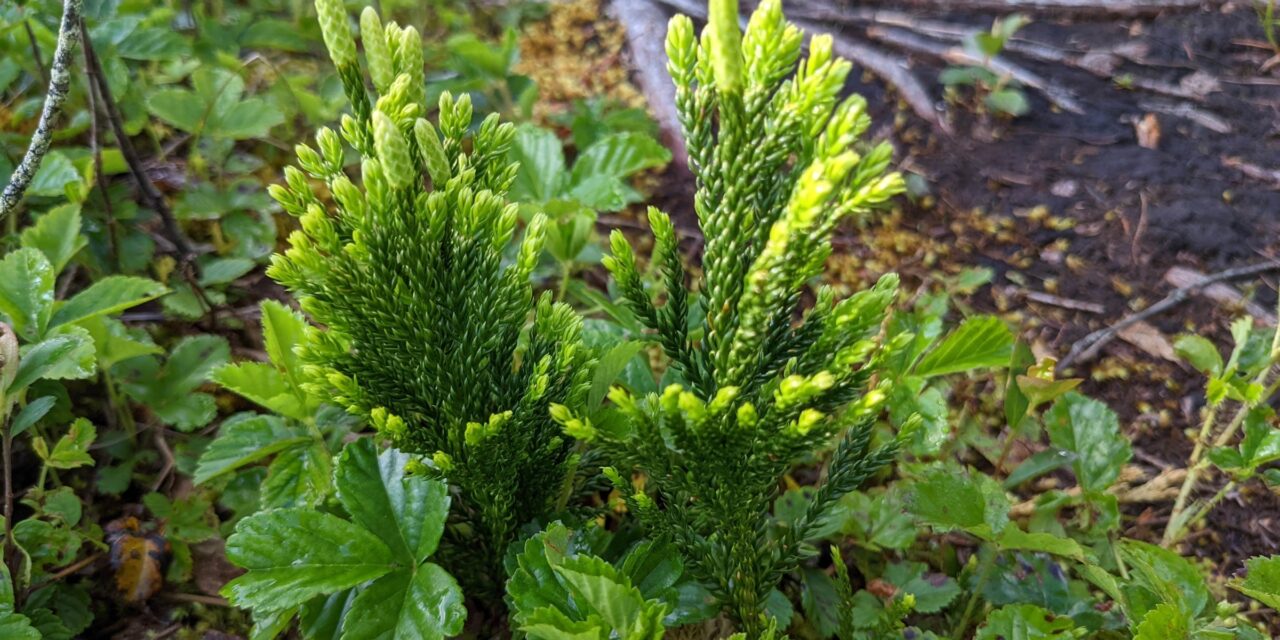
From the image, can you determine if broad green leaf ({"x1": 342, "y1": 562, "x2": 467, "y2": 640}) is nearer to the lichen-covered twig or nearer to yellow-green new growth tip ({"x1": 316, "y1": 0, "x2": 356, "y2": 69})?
yellow-green new growth tip ({"x1": 316, "y1": 0, "x2": 356, "y2": 69})

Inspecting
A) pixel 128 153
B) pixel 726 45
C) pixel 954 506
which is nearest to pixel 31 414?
pixel 128 153

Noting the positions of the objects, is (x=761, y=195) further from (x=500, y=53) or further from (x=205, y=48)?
(x=205, y=48)

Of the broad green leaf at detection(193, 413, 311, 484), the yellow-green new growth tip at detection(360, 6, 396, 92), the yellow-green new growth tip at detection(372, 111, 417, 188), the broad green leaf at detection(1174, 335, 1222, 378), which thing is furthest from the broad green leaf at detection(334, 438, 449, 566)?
the broad green leaf at detection(1174, 335, 1222, 378)

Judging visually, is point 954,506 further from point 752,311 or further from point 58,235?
point 58,235

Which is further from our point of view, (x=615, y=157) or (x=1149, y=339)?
(x=1149, y=339)

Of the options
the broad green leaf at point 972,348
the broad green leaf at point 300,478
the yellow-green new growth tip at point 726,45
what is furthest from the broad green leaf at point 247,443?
the broad green leaf at point 972,348

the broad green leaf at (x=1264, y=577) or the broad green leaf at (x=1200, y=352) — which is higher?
the broad green leaf at (x=1200, y=352)

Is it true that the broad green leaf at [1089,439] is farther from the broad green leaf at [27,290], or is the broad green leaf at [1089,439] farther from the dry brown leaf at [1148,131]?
the broad green leaf at [27,290]
